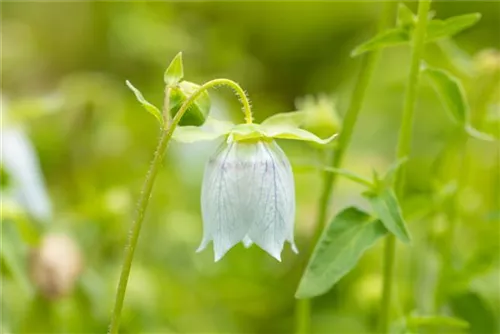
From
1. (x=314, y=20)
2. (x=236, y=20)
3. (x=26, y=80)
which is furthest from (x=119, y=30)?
(x=314, y=20)

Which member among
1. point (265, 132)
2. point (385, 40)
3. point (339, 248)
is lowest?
point (339, 248)

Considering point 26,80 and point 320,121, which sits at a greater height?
point 26,80

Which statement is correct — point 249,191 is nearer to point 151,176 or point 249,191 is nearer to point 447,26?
point 151,176

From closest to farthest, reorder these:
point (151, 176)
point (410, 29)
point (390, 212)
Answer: point (151, 176)
point (390, 212)
point (410, 29)

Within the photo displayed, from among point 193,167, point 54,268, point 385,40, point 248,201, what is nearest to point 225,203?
point 248,201

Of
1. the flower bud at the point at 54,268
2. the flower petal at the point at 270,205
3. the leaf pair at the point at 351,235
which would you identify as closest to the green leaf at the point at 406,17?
the leaf pair at the point at 351,235

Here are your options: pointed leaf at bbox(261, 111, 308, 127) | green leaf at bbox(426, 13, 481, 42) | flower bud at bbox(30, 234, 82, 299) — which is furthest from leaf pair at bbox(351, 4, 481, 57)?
flower bud at bbox(30, 234, 82, 299)

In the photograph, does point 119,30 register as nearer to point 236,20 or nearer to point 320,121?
point 236,20
